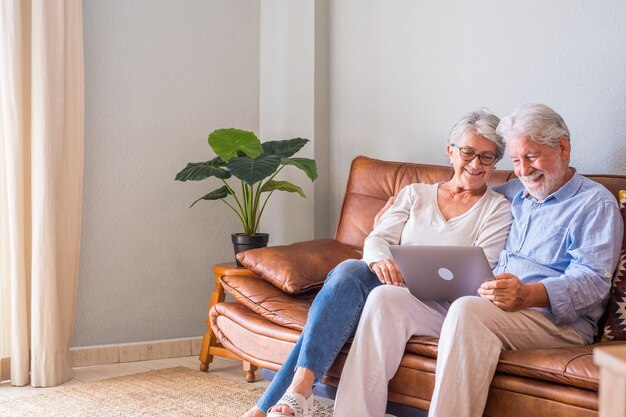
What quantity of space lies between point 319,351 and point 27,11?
211 cm

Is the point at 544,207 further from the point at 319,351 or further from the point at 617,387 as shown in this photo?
the point at 617,387

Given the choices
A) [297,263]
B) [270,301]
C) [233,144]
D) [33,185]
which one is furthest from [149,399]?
[233,144]

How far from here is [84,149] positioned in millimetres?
4078

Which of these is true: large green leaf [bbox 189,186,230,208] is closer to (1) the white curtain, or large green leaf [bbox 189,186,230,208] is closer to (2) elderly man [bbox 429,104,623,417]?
(1) the white curtain

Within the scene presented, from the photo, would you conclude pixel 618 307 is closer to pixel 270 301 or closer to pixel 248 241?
pixel 270 301

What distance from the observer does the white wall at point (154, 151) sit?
13.5 feet

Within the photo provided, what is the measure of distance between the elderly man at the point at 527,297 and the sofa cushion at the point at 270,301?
16.8 inches

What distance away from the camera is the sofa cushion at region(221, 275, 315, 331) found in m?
2.97

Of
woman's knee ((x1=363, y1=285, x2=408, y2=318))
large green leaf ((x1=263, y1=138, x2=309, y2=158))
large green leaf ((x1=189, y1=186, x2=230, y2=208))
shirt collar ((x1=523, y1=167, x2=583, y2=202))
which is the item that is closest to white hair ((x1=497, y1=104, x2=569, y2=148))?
shirt collar ((x1=523, y1=167, x2=583, y2=202))

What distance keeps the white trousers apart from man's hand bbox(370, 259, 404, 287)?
0.13m

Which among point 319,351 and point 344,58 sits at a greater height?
point 344,58

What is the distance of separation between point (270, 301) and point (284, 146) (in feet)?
3.80

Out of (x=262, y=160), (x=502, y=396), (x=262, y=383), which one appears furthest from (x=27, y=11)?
(x=502, y=396)

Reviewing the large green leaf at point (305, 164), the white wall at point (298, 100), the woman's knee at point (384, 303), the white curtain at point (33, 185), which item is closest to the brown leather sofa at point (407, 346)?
the woman's knee at point (384, 303)
